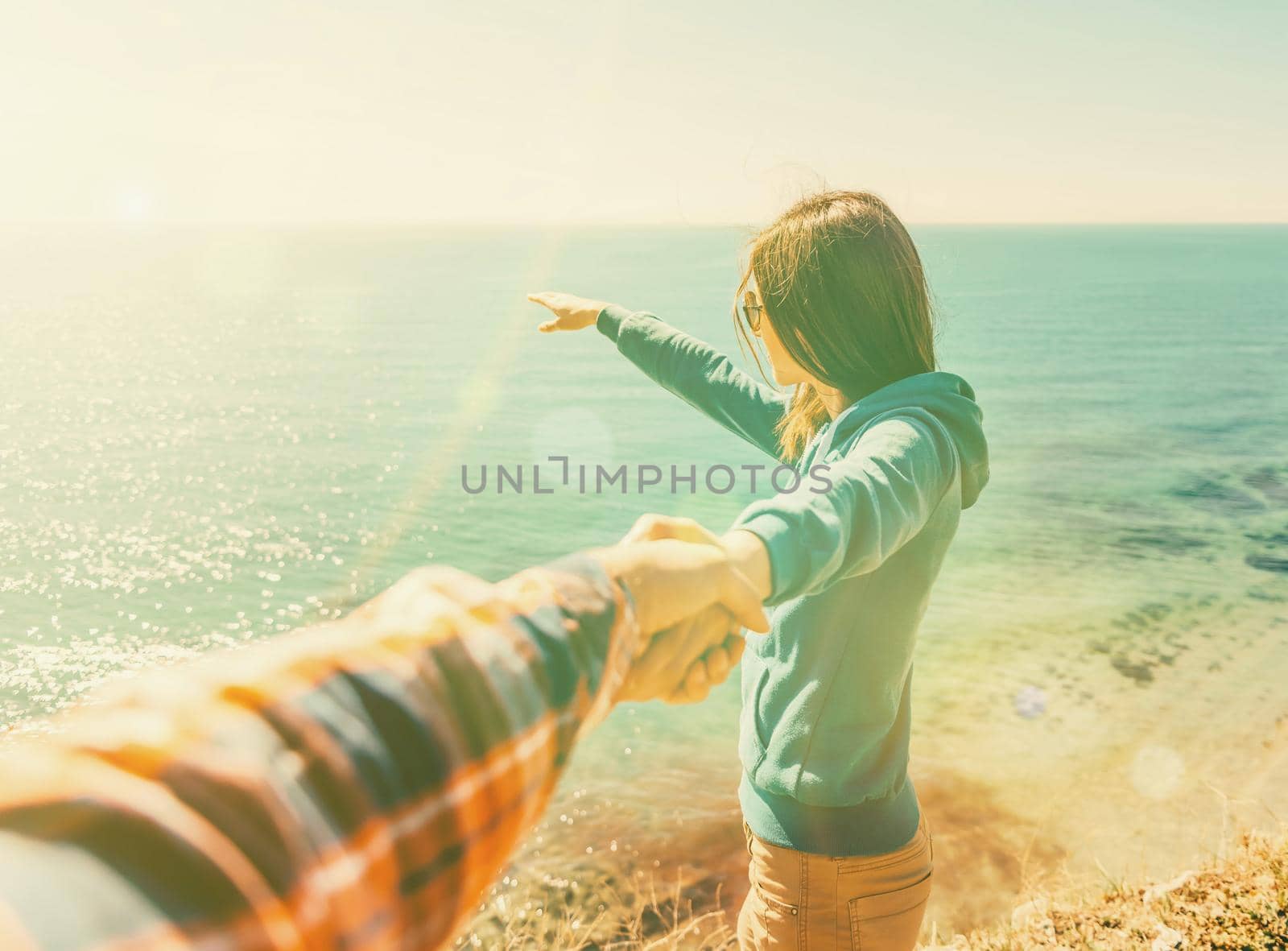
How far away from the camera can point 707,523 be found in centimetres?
1861

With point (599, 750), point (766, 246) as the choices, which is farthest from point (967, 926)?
point (766, 246)

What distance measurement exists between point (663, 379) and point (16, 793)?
2745 millimetres

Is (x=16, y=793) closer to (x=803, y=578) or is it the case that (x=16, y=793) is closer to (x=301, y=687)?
(x=301, y=687)


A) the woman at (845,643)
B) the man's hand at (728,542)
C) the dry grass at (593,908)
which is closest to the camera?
the man's hand at (728,542)

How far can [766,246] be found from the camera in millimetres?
2297

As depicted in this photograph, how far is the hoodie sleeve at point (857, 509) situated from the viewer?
1.51 meters

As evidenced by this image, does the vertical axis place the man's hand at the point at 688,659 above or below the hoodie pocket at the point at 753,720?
above

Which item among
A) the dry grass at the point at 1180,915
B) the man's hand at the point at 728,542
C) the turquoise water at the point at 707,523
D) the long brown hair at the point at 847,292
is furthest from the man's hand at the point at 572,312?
the dry grass at the point at 1180,915

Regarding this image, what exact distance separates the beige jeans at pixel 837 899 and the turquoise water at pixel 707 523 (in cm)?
172

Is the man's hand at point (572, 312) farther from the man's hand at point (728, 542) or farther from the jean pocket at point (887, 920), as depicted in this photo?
the jean pocket at point (887, 920)

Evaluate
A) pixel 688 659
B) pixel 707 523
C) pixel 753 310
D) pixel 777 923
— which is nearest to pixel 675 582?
pixel 688 659

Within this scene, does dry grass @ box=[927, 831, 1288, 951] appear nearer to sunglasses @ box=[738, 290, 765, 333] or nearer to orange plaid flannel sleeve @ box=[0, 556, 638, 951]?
sunglasses @ box=[738, 290, 765, 333]

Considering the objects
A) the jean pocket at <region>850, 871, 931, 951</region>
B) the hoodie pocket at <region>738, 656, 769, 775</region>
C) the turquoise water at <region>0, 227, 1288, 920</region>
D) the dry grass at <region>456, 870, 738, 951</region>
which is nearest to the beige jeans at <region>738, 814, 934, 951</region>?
the jean pocket at <region>850, 871, 931, 951</region>

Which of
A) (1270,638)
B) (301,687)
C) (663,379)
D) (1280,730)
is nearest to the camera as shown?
(301,687)
